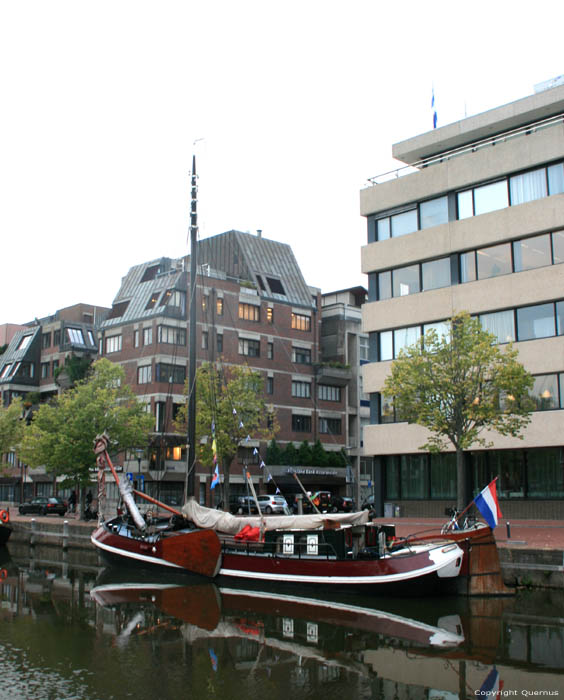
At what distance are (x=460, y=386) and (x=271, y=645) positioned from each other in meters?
16.6

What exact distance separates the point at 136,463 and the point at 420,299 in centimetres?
3324

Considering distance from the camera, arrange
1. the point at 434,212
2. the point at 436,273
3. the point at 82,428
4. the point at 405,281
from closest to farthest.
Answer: the point at 436,273 → the point at 434,212 → the point at 405,281 → the point at 82,428

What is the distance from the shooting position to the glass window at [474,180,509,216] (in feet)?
139

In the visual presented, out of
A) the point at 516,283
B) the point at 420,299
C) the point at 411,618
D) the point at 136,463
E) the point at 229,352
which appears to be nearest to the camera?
the point at 411,618

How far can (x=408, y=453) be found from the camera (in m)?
45.5

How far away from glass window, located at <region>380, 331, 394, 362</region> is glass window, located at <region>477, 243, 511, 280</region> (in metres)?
6.66

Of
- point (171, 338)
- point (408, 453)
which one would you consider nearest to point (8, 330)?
point (171, 338)

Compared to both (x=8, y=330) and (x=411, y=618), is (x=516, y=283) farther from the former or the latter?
(x=8, y=330)

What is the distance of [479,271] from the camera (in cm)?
4309

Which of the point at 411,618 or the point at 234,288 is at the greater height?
the point at 234,288

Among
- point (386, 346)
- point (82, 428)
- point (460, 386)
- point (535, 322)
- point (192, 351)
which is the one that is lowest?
point (82, 428)

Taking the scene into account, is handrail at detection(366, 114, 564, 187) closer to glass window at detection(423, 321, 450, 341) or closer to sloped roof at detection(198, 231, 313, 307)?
glass window at detection(423, 321, 450, 341)

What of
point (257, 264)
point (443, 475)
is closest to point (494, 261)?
point (443, 475)

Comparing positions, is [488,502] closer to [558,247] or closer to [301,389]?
[558,247]
